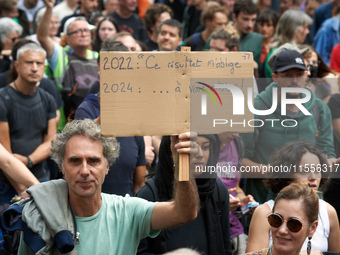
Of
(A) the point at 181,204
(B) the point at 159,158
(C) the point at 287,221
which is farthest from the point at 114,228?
(C) the point at 287,221

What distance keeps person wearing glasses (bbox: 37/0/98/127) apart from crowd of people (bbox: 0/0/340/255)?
13 millimetres

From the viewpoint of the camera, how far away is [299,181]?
4.32 meters

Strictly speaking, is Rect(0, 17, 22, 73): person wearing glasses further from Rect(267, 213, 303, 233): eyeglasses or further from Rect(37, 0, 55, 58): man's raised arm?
Rect(267, 213, 303, 233): eyeglasses

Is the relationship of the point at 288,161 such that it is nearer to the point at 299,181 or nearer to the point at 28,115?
the point at 299,181

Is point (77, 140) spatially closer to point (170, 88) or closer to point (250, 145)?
point (170, 88)

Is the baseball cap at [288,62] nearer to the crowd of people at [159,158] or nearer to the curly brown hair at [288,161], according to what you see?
the crowd of people at [159,158]

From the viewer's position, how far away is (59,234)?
3.23 metres

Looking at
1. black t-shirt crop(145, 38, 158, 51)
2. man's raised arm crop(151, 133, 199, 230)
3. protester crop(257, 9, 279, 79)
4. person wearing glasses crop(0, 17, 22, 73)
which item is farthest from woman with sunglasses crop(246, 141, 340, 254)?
black t-shirt crop(145, 38, 158, 51)

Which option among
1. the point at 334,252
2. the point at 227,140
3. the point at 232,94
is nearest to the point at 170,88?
the point at 232,94

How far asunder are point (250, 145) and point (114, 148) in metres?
2.04

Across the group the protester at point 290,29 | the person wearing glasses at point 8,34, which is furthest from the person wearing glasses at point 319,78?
the person wearing glasses at point 8,34

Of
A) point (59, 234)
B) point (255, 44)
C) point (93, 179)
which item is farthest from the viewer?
point (255, 44)

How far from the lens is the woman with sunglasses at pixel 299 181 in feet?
13.0

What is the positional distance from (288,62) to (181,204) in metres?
2.48
